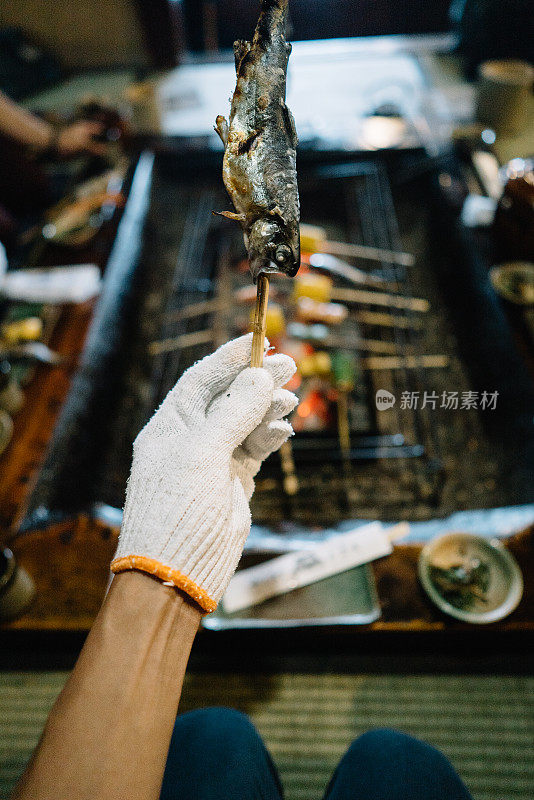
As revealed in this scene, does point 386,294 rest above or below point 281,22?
below

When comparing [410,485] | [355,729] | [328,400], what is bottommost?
[355,729]

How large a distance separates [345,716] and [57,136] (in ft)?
18.8

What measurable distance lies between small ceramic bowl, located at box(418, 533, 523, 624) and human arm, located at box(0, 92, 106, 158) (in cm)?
491

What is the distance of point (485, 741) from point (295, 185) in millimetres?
2755

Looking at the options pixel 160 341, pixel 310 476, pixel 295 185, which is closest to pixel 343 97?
pixel 160 341

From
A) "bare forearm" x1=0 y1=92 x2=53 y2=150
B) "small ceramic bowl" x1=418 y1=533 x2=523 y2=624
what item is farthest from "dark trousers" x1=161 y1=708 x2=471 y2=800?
"bare forearm" x1=0 y1=92 x2=53 y2=150

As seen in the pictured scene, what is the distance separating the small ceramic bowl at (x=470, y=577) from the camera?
2.05 m

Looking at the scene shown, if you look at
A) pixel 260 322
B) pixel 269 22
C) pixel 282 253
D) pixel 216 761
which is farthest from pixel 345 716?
pixel 269 22

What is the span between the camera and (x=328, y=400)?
11.0ft

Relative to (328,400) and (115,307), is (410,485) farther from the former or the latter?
(115,307)

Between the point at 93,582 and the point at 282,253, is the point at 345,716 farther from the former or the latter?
the point at 282,253

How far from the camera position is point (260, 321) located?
1.28 meters

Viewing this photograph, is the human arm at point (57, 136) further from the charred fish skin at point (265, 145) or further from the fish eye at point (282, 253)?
the fish eye at point (282, 253)

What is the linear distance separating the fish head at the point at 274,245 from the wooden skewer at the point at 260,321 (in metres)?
0.04
